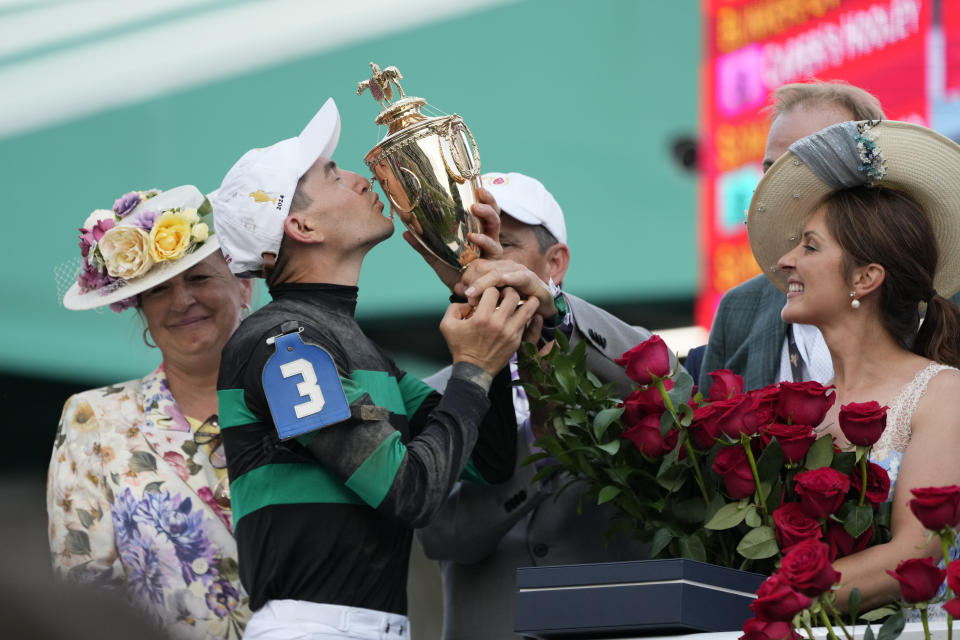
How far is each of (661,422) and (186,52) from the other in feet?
16.5

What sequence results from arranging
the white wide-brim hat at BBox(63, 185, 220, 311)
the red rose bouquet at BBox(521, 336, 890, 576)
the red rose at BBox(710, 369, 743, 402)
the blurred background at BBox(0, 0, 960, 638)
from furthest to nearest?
the blurred background at BBox(0, 0, 960, 638)
the white wide-brim hat at BBox(63, 185, 220, 311)
the red rose at BBox(710, 369, 743, 402)
the red rose bouquet at BBox(521, 336, 890, 576)

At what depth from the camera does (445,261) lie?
8.16ft

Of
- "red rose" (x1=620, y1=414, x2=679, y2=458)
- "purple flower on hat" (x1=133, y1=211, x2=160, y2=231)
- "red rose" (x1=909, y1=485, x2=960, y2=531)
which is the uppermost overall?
"purple flower on hat" (x1=133, y1=211, x2=160, y2=231)

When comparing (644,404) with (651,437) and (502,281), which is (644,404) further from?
(502,281)

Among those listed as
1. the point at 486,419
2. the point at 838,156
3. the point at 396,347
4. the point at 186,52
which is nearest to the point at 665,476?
the point at 486,419

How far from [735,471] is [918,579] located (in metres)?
0.55

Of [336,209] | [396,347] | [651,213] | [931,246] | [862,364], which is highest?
[336,209]

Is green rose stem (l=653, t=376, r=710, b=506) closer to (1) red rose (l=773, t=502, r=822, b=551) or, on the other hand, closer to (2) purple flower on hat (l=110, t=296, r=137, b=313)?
(1) red rose (l=773, t=502, r=822, b=551)

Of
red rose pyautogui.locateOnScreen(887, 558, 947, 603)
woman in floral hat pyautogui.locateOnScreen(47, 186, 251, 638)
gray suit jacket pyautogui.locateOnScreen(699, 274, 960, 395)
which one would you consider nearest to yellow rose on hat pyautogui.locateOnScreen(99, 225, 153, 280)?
woman in floral hat pyautogui.locateOnScreen(47, 186, 251, 638)

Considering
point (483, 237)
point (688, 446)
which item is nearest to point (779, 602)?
point (688, 446)

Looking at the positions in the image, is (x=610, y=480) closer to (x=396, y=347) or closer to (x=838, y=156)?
(x=838, y=156)

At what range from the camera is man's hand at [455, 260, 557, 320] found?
92.2 inches

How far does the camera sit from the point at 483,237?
242 cm

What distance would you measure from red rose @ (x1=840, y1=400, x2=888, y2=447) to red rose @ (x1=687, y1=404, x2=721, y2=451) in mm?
205
